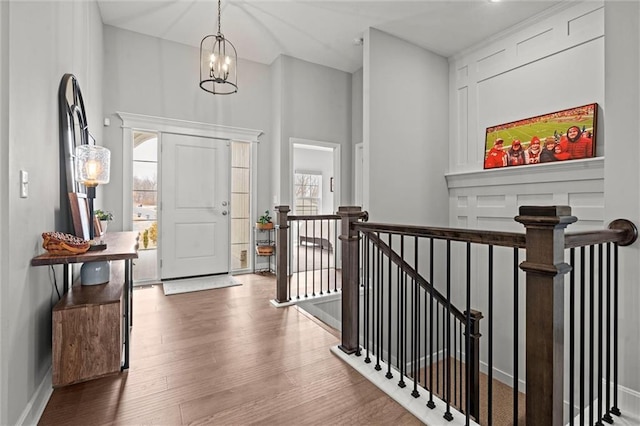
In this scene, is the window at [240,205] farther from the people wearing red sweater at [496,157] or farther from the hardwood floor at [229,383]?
the people wearing red sweater at [496,157]

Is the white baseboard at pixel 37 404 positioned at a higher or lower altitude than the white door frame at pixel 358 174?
lower

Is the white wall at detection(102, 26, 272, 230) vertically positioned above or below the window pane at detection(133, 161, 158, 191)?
above

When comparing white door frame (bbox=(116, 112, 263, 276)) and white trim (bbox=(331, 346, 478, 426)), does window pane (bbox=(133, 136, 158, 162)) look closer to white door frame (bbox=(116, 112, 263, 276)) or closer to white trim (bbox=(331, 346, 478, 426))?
white door frame (bbox=(116, 112, 263, 276))

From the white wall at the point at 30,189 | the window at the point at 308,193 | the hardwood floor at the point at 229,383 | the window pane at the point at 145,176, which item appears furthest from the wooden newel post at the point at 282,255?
the window at the point at 308,193

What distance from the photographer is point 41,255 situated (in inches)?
65.8

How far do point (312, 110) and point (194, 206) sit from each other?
2.31 m

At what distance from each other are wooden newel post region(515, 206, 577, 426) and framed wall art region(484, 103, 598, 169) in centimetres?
264

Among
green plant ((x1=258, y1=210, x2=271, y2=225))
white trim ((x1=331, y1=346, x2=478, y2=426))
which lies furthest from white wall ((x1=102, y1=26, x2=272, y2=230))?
white trim ((x1=331, y1=346, x2=478, y2=426))

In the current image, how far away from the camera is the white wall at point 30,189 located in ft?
4.33

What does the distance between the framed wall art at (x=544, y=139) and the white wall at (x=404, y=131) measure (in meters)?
0.69

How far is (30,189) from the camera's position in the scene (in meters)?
1.58

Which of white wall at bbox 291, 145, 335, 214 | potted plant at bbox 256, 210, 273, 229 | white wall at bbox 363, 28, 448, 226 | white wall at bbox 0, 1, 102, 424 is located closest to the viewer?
white wall at bbox 0, 1, 102, 424

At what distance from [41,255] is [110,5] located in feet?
10.9

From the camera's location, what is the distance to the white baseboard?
1.46 metres
